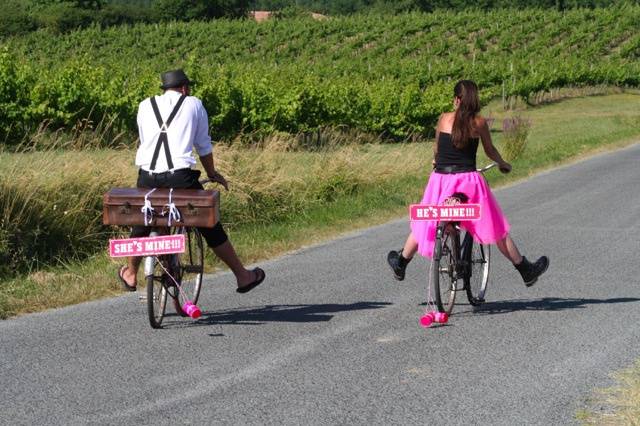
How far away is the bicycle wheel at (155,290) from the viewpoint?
24.1 feet

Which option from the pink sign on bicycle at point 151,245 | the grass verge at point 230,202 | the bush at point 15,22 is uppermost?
the pink sign on bicycle at point 151,245

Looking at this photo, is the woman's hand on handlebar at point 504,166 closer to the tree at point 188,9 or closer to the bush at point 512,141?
the bush at point 512,141

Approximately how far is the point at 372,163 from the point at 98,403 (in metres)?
13.3

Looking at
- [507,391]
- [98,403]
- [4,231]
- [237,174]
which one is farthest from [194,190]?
[237,174]

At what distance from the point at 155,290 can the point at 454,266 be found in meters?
2.12

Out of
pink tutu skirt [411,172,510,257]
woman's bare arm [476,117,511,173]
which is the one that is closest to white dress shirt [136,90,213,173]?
pink tutu skirt [411,172,510,257]

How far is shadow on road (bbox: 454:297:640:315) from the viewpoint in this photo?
332 inches

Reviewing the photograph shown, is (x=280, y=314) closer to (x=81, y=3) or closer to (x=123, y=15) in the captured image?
(x=123, y=15)

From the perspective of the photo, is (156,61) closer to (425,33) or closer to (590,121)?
(425,33)

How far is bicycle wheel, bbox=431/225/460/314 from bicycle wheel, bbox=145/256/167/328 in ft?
6.11

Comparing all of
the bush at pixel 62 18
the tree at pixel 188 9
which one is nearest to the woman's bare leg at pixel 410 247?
the bush at pixel 62 18

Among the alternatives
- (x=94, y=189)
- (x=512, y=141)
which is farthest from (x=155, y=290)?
(x=512, y=141)

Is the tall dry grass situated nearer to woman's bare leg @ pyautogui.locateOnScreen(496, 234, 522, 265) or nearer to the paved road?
the paved road

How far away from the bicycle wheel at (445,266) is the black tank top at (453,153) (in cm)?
47
